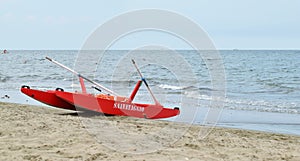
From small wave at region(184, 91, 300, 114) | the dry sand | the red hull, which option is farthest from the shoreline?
the dry sand

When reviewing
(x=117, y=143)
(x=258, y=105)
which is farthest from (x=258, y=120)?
(x=117, y=143)

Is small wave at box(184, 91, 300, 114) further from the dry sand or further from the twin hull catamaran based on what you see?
the dry sand

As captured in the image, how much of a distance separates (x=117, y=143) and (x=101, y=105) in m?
4.37

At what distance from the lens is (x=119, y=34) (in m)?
7.91

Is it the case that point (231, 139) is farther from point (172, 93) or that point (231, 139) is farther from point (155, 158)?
point (172, 93)

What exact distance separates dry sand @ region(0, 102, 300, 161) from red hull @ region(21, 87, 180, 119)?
207 cm

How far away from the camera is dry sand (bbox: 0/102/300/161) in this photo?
226 inches

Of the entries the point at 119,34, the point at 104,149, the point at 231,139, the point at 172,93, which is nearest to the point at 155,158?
the point at 104,149

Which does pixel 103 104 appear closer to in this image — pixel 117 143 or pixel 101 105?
pixel 101 105

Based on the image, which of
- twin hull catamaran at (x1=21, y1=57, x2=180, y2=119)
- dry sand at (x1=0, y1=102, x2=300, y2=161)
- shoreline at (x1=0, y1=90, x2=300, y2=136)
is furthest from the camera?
twin hull catamaran at (x1=21, y1=57, x2=180, y2=119)

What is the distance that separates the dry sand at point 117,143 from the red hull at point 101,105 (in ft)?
6.79

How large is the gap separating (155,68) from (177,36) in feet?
83.2

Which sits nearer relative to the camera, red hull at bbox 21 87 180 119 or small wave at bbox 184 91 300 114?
red hull at bbox 21 87 180 119

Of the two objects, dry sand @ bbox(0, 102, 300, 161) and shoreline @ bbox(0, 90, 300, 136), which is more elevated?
dry sand @ bbox(0, 102, 300, 161)
